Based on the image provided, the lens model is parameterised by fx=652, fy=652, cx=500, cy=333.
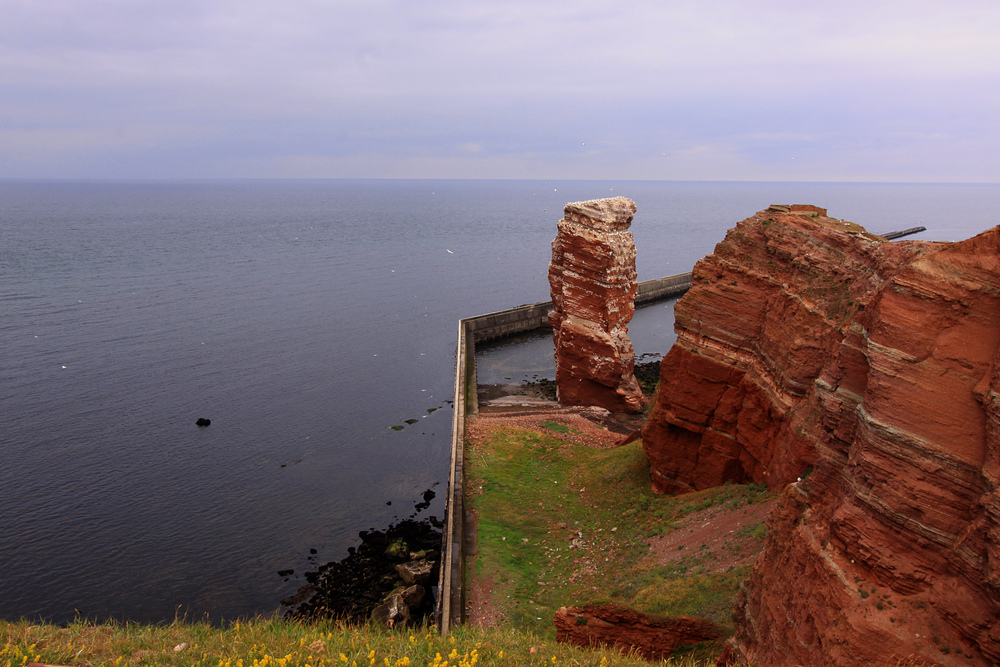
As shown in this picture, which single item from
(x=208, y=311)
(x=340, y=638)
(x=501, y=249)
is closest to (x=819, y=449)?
(x=340, y=638)

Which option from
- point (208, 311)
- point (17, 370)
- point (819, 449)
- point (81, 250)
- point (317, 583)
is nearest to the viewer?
point (819, 449)

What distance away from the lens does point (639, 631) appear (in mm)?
13914

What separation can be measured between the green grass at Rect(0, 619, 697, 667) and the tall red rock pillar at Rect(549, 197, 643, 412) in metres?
26.9

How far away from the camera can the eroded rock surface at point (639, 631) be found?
13.8m

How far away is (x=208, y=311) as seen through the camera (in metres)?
66.2

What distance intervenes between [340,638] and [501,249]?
116435mm

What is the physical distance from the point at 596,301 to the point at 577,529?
17.4 meters

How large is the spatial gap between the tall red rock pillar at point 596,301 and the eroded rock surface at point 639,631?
24.9 meters

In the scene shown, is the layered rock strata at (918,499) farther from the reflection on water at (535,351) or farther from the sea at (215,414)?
the reflection on water at (535,351)

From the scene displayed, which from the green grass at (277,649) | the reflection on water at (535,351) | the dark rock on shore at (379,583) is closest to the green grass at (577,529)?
the dark rock on shore at (379,583)

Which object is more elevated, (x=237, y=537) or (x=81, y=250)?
(x=81, y=250)

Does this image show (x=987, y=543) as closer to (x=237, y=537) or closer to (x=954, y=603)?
(x=954, y=603)

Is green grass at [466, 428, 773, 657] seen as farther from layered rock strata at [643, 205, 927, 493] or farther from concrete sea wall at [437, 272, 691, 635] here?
layered rock strata at [643, 205, 927, 493]

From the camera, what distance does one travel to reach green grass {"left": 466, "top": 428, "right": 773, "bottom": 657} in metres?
16.6
